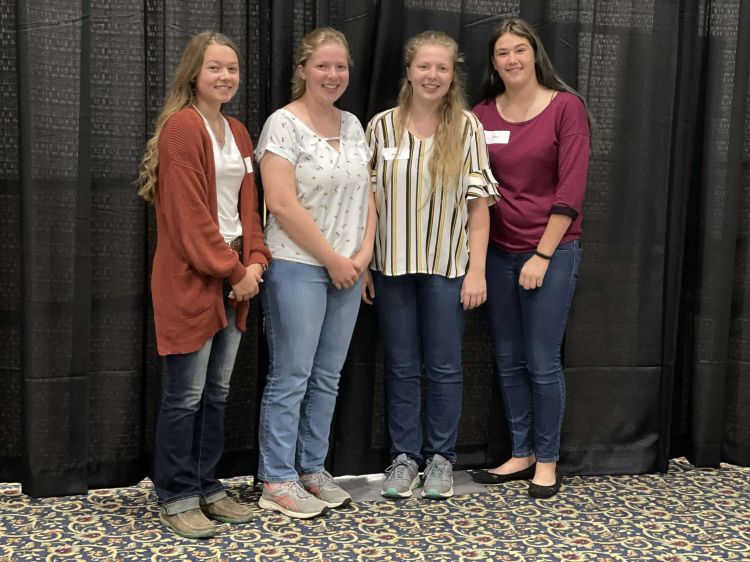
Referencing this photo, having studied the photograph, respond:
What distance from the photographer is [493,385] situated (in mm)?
3109

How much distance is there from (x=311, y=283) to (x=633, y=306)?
1281 millimetres

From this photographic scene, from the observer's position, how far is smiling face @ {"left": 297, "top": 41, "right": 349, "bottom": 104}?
8.20 ft

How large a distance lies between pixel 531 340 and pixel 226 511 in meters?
1.11

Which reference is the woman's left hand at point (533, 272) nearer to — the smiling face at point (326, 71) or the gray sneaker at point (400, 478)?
the gray sneaker at point (400, 478)

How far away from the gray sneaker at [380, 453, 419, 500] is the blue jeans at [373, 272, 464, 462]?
0.04 m

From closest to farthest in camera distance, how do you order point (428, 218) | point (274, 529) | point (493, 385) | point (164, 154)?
1. point (164, 154)
2. point (274, 529)
3. point (428, 218)
4. point (493, 385)

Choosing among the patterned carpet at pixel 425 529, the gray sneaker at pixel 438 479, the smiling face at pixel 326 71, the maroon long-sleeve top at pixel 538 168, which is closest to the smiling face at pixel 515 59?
the maroon long-sleeve top at pixel 538 168

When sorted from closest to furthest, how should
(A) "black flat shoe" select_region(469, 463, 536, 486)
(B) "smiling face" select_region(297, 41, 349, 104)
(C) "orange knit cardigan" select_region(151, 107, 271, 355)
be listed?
1. (C) "orange knit cardigan" select_region(151, 107, 271, 355)
2. (B) "smiling face" select_region(297, 41, 349, 104)
3. (A) "black flat shoe" select_region(469, 463, 536, 486)

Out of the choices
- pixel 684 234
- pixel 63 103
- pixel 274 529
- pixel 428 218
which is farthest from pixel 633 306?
pixel 63 103

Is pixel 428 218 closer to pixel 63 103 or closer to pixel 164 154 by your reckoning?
pixel 164 154

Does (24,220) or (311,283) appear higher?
(24,220)

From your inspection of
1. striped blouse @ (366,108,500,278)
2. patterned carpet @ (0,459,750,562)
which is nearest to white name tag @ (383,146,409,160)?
striped blouse @ (366,108,500,278)

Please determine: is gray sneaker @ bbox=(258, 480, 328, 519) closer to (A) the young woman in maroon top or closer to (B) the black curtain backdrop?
(B) the black curtain backdrop

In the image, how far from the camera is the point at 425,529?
8.25 feet
